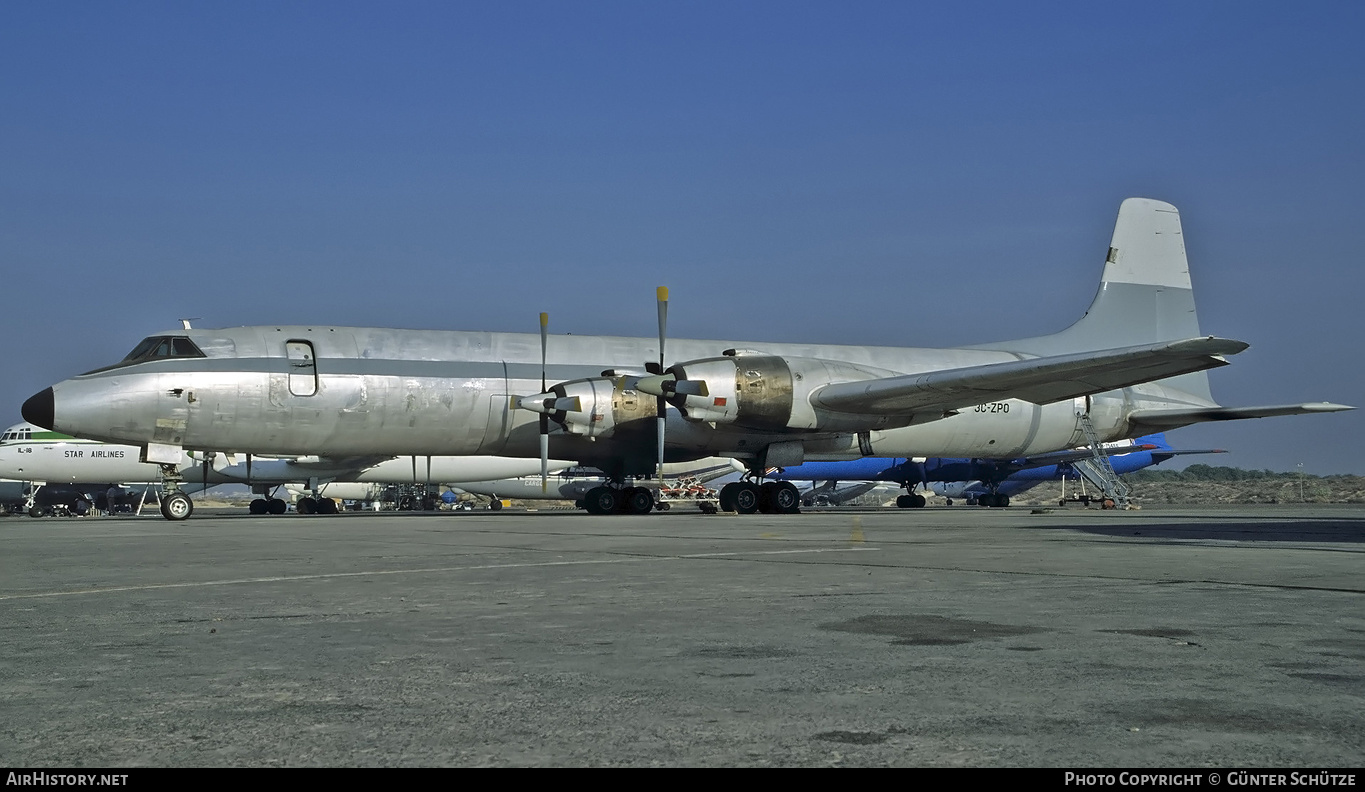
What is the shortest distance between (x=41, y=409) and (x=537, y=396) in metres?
10.8

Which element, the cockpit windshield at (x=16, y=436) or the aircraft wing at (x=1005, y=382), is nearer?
the aircraft wing at (x=1005, y=382)

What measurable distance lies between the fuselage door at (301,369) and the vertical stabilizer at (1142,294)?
67.5 feet

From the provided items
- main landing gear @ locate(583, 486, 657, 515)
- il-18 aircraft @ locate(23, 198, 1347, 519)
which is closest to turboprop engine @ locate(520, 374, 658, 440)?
il-18 aircraft @ locate(23, 198, 1347, 519)

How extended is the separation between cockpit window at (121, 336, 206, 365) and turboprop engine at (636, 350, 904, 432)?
1023 centimetres

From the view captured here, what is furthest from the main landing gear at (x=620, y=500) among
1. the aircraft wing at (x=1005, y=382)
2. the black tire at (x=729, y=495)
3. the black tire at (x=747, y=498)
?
the aircraft wing at (x=1005, y=382)

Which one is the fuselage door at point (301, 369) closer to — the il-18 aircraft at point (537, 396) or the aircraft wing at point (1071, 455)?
the il-18 aircraft at point (537, 396)

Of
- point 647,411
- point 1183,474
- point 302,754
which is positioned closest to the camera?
point 302,754

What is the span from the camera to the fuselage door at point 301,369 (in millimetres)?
25422

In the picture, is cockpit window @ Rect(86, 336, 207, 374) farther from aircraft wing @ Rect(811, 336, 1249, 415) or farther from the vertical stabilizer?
the vertical stabilizer

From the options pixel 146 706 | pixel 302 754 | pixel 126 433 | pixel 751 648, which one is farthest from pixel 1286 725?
pixel 126 433

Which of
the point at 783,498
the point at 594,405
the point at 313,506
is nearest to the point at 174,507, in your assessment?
the point at 594,405

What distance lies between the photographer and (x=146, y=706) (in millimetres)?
3904
